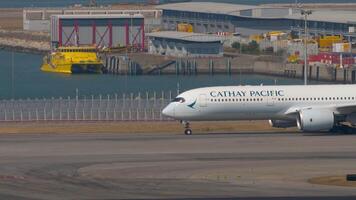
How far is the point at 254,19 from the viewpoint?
17688 centimetres

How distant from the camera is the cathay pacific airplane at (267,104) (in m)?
68.3

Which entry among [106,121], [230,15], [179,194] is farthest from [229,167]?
[230,15]

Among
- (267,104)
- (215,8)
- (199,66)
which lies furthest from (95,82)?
(267,104)

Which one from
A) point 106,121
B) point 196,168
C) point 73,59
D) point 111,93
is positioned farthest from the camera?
point 73,59

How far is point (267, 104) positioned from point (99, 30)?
9876cm

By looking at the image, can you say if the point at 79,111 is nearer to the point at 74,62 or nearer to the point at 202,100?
the point at 202,100

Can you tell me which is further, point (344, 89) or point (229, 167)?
point (344, 89)

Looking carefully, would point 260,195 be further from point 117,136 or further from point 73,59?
point 73,59

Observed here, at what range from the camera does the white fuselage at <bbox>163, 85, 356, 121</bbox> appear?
68438 mm

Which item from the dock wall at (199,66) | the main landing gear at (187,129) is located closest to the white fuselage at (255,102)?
the main landing gear at (187,129)

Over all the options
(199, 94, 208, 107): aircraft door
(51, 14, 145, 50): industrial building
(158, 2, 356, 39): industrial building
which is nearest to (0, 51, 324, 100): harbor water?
(51, 14, 145, 50): industrial building

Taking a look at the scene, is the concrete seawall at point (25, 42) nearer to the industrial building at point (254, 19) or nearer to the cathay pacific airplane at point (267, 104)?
the industrial building at point (254, 19)

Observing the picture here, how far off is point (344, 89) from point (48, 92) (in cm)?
5933

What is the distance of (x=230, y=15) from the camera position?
176 m
